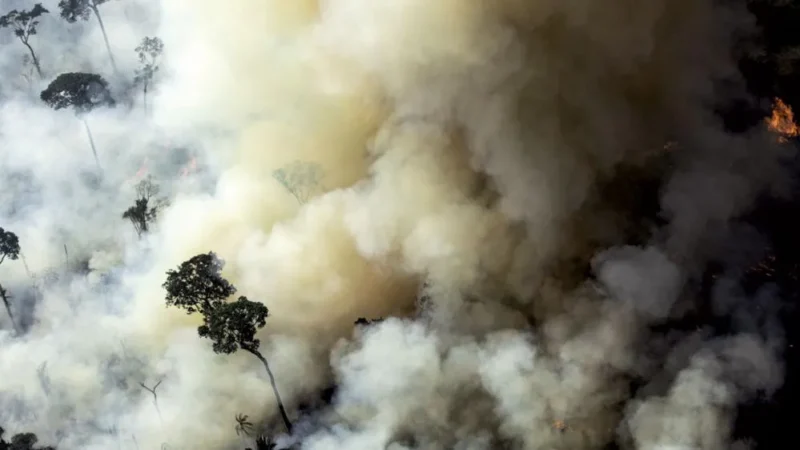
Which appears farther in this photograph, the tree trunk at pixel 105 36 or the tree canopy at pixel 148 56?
the tree trunk at pixel 105 36

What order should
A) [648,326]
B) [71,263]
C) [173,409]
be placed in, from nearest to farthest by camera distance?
[648,326]
[173,409]
[71,263]

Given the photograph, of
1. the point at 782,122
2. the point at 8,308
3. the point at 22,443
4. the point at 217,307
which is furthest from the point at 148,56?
the point at 782,122

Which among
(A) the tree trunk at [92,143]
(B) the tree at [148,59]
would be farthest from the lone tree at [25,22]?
(B) the tree at [148,59]

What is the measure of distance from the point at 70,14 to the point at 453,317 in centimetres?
3202

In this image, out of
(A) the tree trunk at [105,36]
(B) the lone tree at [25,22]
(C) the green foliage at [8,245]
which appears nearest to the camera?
(C) the green foliage at [8,245]

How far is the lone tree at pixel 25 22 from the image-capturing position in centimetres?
4147

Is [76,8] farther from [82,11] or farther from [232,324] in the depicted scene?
[232,324]

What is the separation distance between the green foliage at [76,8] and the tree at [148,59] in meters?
5.33

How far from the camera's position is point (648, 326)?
23.2m

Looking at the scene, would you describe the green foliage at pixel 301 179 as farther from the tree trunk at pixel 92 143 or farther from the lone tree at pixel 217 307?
the tree trunk at pixel 92 143

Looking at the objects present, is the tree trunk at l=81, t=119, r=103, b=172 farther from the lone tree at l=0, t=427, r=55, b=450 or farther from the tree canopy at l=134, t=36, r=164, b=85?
the lone tree at l=0, t=427, r=55, b=450

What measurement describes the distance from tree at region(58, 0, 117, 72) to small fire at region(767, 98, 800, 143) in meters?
34.9

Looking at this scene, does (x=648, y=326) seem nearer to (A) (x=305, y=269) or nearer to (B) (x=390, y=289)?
(B) (x=390, y=289)

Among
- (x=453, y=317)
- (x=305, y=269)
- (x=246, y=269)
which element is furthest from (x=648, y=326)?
(x=246, y=269)
